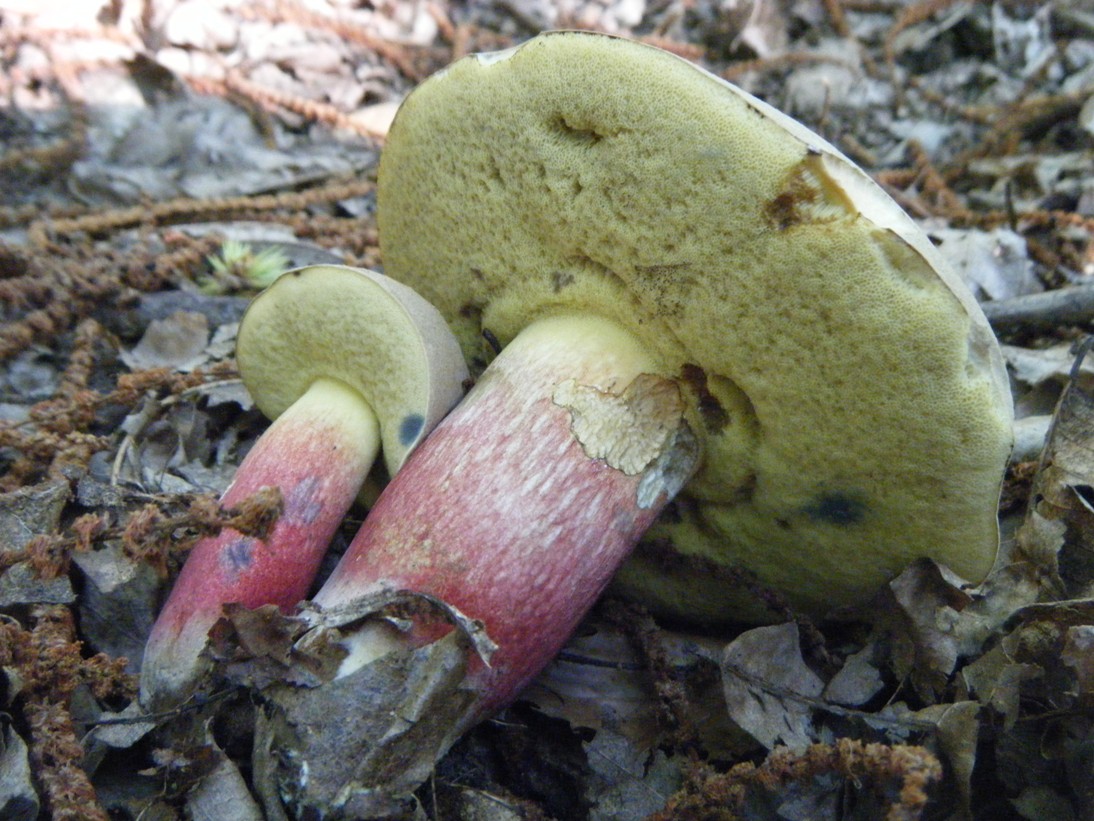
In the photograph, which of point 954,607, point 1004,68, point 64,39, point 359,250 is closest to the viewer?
point 954,607

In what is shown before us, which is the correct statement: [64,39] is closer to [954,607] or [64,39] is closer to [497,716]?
[497,716]

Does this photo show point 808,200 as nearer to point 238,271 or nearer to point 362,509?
point 362,509

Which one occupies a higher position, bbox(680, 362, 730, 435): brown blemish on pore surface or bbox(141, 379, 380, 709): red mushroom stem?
bbox(680, 362, 730, 435): brown blemish on pore surface

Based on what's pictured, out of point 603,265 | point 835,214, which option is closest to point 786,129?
point 835,214

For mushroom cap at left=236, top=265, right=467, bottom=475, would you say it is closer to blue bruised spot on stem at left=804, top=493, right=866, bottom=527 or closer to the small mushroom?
the small mushroom

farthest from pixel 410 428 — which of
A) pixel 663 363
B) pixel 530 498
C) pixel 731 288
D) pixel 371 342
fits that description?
pixel 731 288

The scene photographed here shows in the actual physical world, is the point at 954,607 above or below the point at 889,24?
below

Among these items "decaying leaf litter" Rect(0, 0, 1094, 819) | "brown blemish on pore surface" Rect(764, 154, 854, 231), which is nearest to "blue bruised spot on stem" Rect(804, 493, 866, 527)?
"decaying leaf litter" Rect(0, 0, 1094, 819)
